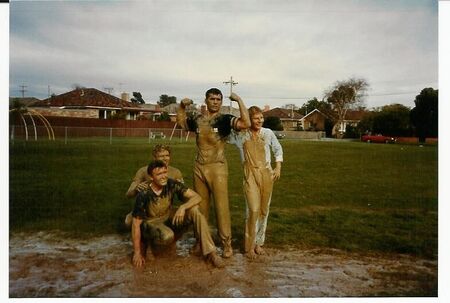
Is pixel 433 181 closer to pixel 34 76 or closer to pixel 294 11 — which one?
pixel 294 11

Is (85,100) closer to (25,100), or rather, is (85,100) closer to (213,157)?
(25,100)

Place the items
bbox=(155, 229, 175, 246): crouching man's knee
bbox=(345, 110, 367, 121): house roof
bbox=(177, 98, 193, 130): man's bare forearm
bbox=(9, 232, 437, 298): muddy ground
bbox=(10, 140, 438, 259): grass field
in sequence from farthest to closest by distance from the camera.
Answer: bbox=(345, 110, 367, 121): house roof, bbox=(10, 140, 438, 259): grass field, bbox=(177, 98, 193, 130): man's bare forearm, bbox=(155, 229, 175, 246): crouching man's knee, bbox=(9, 232, 437, 298): muddy ground

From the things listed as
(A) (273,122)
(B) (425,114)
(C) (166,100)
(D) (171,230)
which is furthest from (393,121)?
(D) (171,230)

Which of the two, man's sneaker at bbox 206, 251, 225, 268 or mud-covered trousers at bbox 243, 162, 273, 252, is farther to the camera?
mud-covered trousers at bbox 243, 162, 273, 252

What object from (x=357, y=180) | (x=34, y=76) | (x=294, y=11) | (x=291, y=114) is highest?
(x=294, y=11)

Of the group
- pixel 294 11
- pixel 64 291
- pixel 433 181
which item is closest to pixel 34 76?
pixel 64 291

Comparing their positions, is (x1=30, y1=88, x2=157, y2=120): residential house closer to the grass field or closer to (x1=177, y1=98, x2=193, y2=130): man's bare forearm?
the grass field

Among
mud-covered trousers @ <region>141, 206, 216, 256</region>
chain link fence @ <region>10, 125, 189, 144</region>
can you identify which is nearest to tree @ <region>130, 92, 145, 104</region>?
chain link fence @ <region>10, 125, 189, 144</region>
